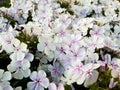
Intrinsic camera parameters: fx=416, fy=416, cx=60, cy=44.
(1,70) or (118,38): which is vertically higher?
(1,70)

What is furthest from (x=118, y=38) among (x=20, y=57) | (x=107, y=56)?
(x=20, y=57)

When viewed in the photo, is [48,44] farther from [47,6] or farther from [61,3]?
[61,3]

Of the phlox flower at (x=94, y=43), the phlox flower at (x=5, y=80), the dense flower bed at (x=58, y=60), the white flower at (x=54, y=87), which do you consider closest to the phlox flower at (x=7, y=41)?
the dense flower bed at (x=58, y=60)

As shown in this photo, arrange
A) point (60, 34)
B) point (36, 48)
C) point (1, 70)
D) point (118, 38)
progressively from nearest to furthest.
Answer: point (1, 70) < point (36, 48) < point (60, 34) < point (118, 38)

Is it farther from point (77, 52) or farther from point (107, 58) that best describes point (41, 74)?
point (107, 58)

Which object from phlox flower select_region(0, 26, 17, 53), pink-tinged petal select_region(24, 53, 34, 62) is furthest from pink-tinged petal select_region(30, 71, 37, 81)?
phlox flower select_region(0, 26, 17, 53)

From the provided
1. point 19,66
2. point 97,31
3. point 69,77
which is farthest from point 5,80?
point 97,31
